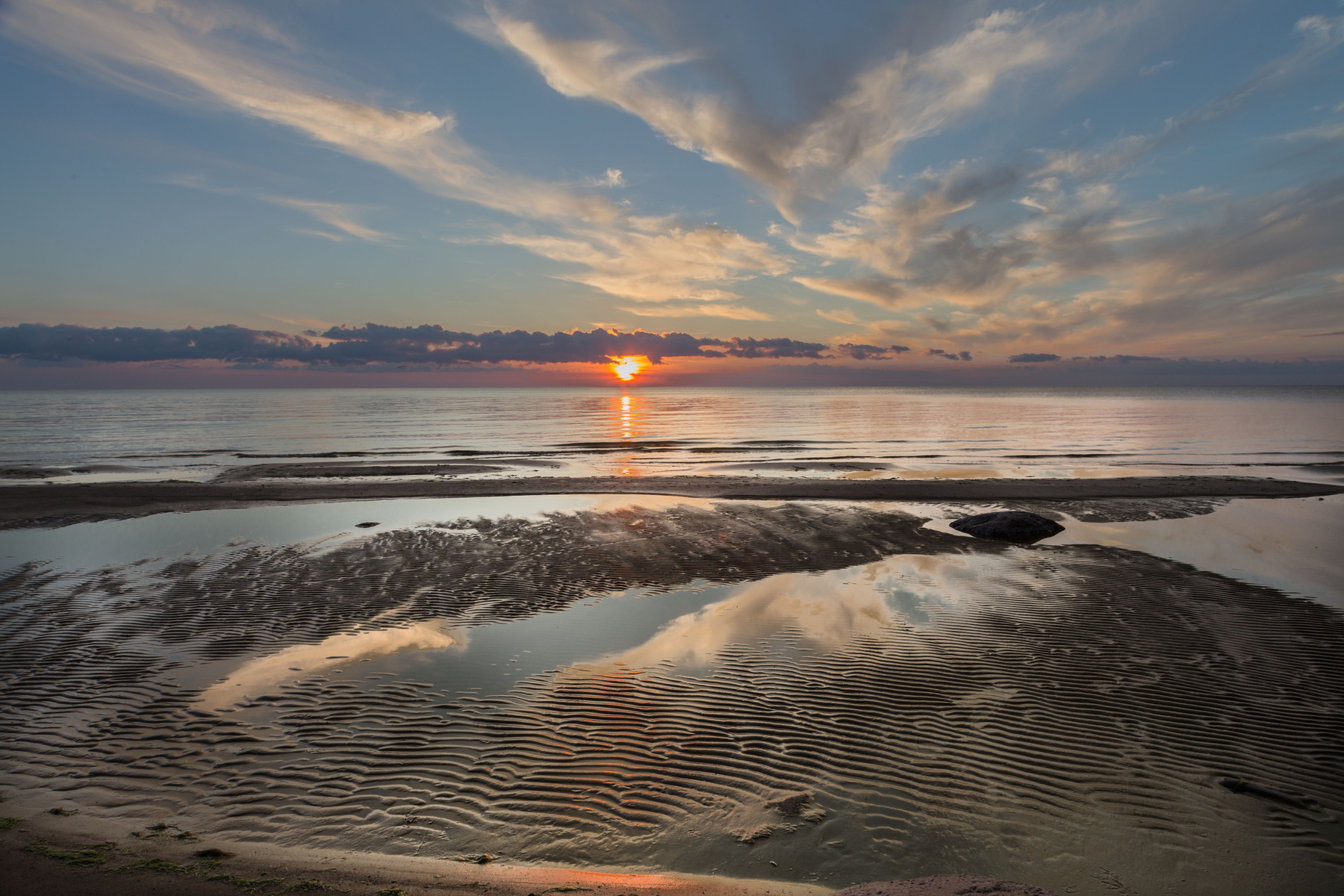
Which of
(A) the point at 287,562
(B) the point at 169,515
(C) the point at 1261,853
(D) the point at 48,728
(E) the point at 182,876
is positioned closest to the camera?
(E) the point at 182,876

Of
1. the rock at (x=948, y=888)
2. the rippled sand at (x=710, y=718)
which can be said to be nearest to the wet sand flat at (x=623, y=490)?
the rippled sand at (x=710, y=718)

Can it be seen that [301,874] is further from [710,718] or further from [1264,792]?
[1264,792]

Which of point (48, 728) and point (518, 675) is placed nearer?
point (48, 728)

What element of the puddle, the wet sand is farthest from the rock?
the wet sand

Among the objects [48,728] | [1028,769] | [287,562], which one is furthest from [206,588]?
[1028,769]

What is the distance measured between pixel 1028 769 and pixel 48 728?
10.4 meters

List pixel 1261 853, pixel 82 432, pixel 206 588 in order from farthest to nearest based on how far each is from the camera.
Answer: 1. pixel 82 432
2. pixel 206 588
3. pixel 1261 853

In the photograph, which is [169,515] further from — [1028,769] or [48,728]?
[1028,769]

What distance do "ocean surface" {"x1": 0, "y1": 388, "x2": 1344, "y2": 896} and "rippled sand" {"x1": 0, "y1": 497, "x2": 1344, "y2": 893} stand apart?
0.13 feet

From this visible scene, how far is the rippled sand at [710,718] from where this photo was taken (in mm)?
5145

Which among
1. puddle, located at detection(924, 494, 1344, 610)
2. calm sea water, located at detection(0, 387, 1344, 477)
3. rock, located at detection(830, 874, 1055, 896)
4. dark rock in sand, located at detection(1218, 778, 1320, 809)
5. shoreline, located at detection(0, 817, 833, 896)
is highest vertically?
rock, located at detection(830, 874, 1055, 896)

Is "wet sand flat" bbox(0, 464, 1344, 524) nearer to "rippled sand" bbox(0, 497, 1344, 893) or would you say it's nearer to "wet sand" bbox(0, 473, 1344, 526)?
"wet sand" bbox(0, 473, 1344, 526)

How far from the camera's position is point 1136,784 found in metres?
5.86

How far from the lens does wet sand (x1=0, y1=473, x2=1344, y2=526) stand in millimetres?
21391
